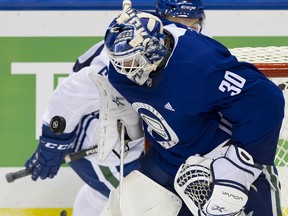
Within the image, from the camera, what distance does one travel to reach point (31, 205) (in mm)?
3307

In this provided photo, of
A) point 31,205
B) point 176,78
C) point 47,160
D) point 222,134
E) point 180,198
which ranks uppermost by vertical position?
point 176,78

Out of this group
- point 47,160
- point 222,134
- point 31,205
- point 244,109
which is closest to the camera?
point 244,109

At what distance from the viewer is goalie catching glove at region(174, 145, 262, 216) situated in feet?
7.25

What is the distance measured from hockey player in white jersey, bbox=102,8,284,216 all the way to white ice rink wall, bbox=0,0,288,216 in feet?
3.20

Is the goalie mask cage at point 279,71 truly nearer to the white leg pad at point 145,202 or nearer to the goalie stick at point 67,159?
the white leg pad at point 145,202

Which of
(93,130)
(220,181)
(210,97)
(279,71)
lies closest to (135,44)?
(210,97)

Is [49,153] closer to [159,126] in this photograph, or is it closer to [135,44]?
[159,126]

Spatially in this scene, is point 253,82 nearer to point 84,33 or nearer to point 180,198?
point 180,198

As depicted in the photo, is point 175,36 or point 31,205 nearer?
point 175,36

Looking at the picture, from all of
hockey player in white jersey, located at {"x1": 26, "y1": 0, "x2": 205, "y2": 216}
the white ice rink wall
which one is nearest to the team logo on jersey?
hockey player in white jersey, located at {"x1": 26, "y1": 0, "x2": 205, "y2": 216}

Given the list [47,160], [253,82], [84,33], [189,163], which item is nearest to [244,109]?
[253,82]

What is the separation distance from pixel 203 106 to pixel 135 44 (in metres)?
0.23

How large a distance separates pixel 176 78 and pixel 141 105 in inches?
6.7

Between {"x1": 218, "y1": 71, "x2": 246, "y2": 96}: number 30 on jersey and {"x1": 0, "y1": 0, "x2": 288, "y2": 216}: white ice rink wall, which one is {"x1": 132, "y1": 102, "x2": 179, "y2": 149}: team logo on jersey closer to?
{"x1": 218, "y1": 71, "x2": 246, "y2": 96}: number 30 on jersey
